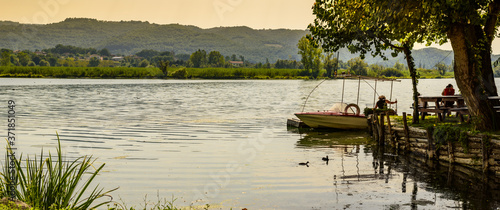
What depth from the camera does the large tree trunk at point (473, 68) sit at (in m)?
19.4

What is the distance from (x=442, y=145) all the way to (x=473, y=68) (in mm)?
3430

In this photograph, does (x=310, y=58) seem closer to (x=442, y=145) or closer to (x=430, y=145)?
(x=430, y=145)

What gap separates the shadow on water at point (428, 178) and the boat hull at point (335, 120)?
686 centimetres

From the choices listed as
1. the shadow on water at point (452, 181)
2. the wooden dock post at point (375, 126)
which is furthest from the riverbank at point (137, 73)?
the shadow on water at point (452, 181)

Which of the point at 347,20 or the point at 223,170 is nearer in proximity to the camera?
the point at 223,170

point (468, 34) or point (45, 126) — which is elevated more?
point (468, 34)

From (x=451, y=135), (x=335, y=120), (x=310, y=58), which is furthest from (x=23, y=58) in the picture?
(x=451, y=135)

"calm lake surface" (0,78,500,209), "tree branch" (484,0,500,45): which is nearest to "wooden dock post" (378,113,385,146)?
"calm lake surface" (0,78,500,209)

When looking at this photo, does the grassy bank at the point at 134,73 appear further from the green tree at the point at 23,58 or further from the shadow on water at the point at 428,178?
the shadow on water at the point at 428,178

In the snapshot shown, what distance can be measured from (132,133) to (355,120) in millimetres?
15234

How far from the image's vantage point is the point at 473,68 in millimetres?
19688

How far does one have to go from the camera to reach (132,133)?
112 feet

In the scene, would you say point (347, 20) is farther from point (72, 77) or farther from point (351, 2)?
point (72, 77)

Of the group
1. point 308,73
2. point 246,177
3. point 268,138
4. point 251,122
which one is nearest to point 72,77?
point 308,73
